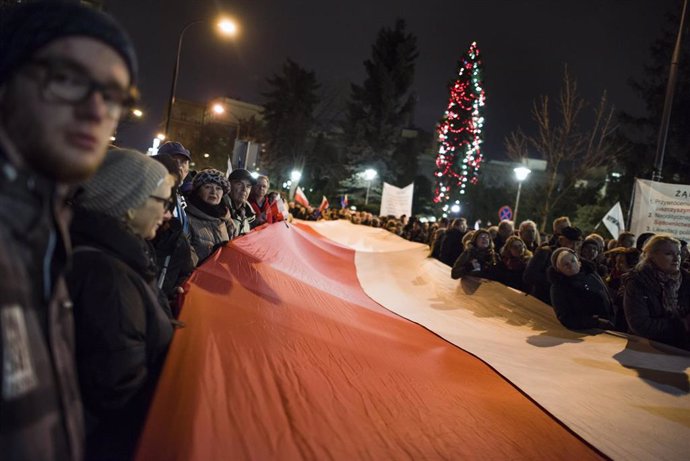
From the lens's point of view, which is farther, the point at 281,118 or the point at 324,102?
the point at 324,102

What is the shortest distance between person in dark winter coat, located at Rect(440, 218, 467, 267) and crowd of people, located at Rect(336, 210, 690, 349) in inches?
44.2

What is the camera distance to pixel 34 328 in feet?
3.51

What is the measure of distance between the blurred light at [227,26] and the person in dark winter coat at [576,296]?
12.9 meters

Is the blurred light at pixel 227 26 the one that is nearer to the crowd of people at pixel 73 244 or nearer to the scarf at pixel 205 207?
the scarf at pixel 205 207

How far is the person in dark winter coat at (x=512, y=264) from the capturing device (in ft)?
24.9

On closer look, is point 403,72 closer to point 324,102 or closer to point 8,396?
point 324,102

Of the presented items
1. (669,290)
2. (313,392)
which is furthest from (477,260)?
(313,392)

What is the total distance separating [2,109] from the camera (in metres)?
1.14

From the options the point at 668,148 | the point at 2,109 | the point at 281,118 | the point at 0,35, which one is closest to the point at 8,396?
the point at 2,109

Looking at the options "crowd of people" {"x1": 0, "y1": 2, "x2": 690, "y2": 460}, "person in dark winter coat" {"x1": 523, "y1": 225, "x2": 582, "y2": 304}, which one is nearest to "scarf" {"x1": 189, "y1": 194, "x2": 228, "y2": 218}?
"crowd of people" {"x1": 0, "y1": 2, "x2": 690, "y2": 460}

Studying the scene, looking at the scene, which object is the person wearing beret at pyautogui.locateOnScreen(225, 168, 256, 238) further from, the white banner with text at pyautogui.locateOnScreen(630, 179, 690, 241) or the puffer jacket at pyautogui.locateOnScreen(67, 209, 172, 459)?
the white banner with text at pyautogui.locateOnScreen(630, 179, 690, 241)

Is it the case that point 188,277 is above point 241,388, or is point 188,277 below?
above

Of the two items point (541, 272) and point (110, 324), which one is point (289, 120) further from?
point (110, 324)

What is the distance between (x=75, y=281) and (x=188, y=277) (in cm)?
222
